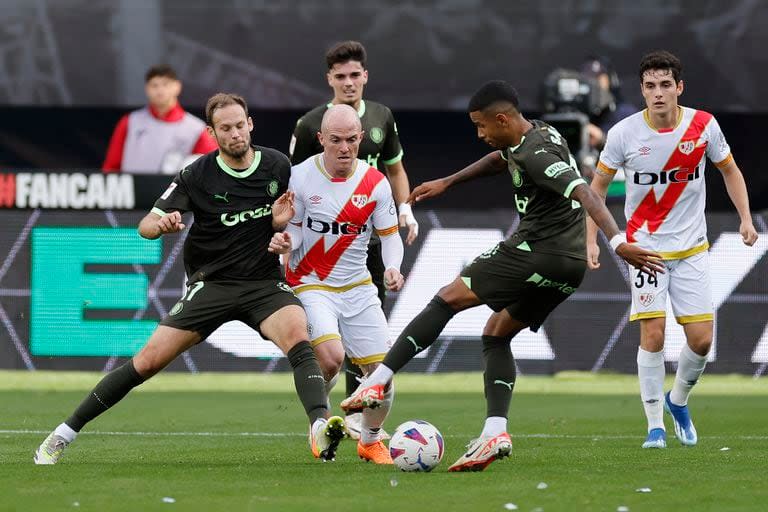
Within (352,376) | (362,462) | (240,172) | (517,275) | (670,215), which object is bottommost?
(362,462)

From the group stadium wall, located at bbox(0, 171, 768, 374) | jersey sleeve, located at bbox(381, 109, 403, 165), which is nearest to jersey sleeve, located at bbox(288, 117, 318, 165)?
jersey sleeve, located at bbox(381, 109, 403, 165)

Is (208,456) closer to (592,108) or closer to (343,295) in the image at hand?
(343,295)

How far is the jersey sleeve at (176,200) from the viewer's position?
333 inches

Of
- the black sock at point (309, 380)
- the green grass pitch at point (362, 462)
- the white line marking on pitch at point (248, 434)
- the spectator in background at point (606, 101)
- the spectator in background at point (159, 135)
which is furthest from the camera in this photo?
the spectator in background at point (606, 101)

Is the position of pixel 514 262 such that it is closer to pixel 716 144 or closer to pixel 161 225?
pixel 161 225

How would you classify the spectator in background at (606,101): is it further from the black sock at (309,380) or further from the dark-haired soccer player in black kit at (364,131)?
the black sock at (309,380)

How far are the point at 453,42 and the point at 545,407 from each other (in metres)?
5.20

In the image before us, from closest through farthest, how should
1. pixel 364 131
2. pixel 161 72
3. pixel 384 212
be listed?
1. pixel 384 212
2. pixel 364 131
3. pixel 161 72

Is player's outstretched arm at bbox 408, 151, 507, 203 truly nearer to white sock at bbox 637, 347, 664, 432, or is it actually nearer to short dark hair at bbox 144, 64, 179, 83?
white sock at bbox 637, 347, 664, 432

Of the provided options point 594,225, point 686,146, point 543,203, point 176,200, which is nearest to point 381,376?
point 543,203

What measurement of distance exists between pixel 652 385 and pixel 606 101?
6894 millimetres

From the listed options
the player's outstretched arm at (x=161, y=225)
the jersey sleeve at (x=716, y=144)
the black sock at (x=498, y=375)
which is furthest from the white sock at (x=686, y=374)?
the player's outstretched arm at (x=161, y=225)

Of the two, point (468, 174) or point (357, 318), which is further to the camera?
point (357, 318)

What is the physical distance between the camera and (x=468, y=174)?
8.89 meters
